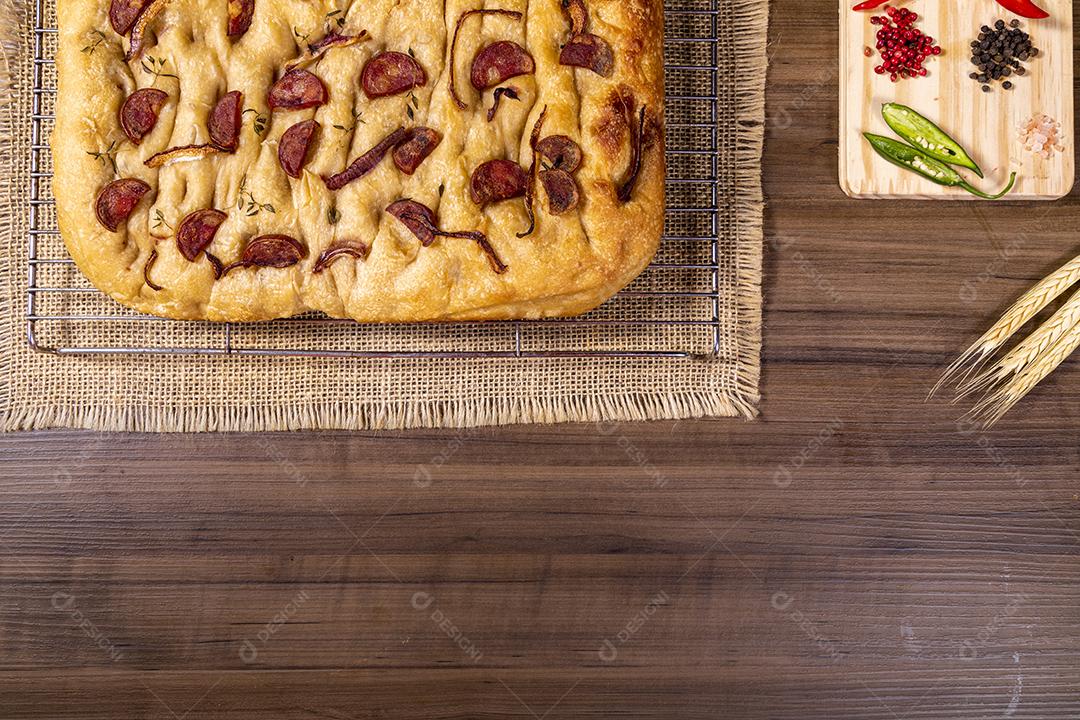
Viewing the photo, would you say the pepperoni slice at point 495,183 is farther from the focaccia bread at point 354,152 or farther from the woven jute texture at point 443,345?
the woven jute texture at point 443,345

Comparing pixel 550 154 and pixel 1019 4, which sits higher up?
pixel 1019 4

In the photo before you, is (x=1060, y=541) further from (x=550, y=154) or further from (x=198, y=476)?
(x=198, y=476)

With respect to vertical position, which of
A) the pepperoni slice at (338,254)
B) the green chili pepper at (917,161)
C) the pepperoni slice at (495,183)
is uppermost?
the green chili pepper at (917,161)

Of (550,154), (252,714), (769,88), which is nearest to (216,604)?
(252,714)

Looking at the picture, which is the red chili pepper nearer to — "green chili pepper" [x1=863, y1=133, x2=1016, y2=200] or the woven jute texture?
"green chili pepper" [x1=863, y1=133, x2=1016, y2=200]

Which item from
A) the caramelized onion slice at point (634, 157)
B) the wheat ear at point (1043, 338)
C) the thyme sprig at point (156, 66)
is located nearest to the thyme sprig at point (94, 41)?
the thyme sprig at point (156, 66)

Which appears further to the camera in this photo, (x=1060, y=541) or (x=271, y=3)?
(x=1060, y=541)

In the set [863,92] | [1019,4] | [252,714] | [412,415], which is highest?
[1019,4]

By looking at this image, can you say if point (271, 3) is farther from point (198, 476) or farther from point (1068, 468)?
point (1068, 468)
